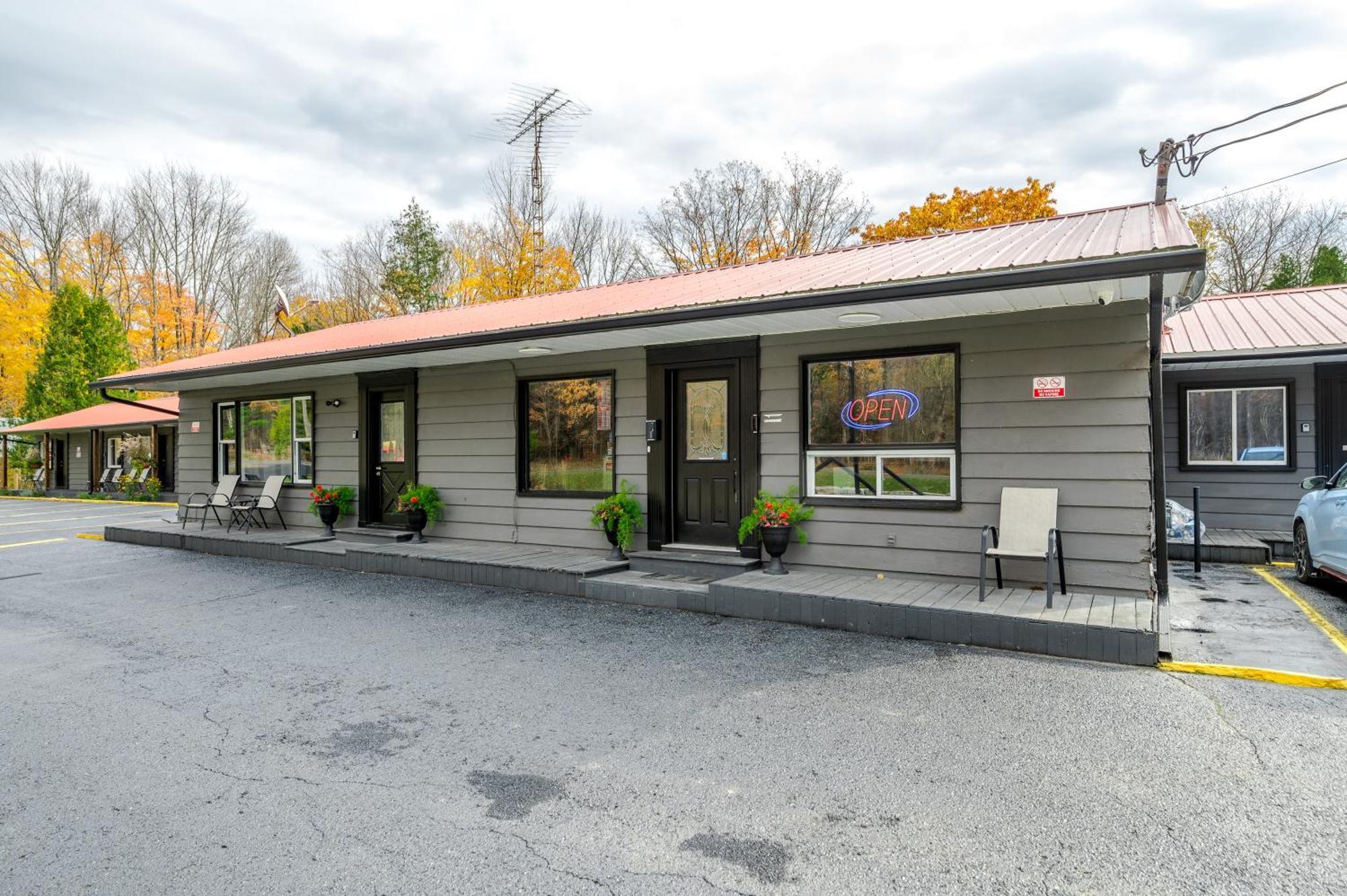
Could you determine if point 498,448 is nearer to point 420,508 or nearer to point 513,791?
point 420,508

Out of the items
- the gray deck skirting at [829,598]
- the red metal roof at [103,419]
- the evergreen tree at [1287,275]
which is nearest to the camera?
the gray deck skirting at [829,598]

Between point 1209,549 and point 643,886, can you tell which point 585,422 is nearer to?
point 643,886

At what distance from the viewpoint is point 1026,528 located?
536 centimetres

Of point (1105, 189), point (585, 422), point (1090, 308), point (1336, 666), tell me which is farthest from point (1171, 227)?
point (1105, 189)

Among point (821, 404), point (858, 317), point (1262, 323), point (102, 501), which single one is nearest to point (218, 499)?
point (821, 404)

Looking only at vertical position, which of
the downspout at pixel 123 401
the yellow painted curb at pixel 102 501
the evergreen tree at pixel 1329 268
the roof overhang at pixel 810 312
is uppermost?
the evergreen tree at pixel 1329 268

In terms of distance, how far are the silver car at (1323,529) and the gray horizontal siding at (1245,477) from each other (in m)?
1.90

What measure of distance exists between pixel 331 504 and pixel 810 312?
22.8 ft

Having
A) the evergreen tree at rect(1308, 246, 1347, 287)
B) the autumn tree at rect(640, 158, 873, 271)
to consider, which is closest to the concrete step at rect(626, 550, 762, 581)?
the autumn tree at rect(640, 158, 873, 271)

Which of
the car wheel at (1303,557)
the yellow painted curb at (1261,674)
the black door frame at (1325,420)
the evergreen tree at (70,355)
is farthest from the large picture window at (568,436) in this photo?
the evergreen tree at (70,355)

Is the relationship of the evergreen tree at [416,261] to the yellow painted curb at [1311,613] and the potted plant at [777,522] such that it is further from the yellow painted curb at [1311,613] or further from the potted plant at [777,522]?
the yellow painted curb at [1311,613]

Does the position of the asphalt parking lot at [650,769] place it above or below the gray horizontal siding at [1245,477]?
below

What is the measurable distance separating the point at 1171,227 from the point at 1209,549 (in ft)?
13.9

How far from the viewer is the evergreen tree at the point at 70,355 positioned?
24.4 m
